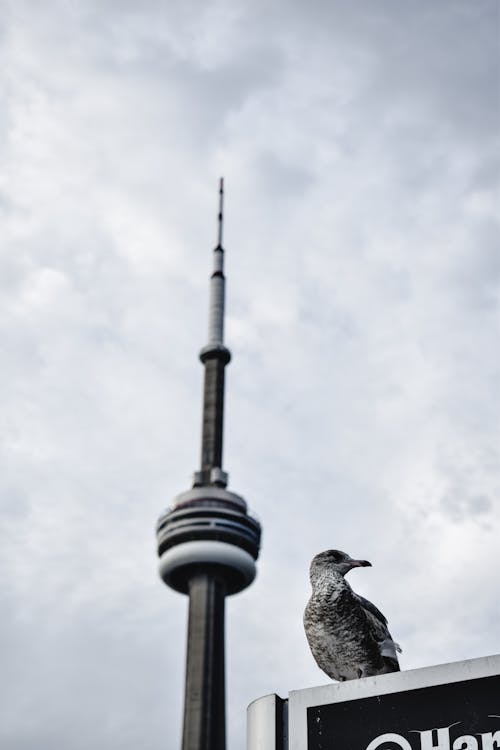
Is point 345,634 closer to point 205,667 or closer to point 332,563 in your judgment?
point 332,563

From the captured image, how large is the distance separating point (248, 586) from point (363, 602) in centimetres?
9700

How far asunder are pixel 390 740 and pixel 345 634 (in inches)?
85.8

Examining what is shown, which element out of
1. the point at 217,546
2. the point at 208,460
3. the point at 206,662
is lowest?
the point at 206,662

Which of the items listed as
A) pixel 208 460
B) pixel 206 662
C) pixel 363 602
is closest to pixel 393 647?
pixel 363 602

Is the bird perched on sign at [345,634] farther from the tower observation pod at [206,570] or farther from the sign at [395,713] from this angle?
the tower observation pod at [206,570]

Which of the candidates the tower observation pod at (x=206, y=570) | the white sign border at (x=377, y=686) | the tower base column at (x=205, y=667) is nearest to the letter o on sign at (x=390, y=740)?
the white sign border at (x=377, y=686)

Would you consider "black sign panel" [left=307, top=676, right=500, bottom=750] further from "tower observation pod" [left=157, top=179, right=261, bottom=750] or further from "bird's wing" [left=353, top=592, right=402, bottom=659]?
"tower observation pod" [left=157, top=179, right=261, bottom=750]

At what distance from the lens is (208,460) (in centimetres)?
10812

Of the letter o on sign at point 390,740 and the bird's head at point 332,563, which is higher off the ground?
the bird's head at point 332,563

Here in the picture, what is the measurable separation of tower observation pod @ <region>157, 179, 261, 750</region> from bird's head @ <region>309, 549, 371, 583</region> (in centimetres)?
8441

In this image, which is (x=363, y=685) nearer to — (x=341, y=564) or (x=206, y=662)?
(x=341, y=564)

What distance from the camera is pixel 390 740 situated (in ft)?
20.7

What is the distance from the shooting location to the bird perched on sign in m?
8.50

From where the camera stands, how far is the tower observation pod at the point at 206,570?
9369cm
